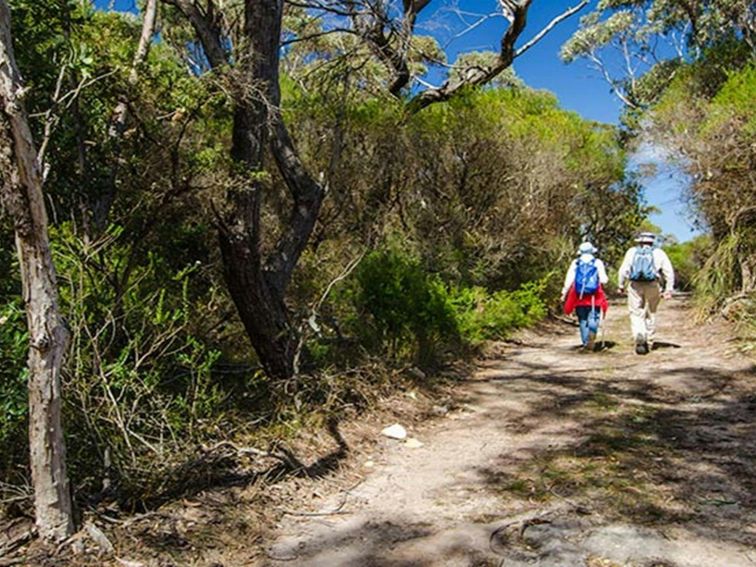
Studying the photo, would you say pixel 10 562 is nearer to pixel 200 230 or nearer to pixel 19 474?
pixel 19 474

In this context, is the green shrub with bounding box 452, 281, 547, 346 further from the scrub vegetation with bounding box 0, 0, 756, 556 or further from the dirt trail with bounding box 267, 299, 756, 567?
the dirt trail with bounding box 267, 299, 756, 567

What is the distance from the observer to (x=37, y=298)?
2.91 meters

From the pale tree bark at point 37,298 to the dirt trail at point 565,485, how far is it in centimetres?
117

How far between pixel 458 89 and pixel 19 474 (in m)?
9.62

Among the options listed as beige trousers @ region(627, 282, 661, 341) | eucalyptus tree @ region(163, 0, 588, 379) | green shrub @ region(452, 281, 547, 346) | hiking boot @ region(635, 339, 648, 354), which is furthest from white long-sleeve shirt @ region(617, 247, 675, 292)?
eucalyptus tree @ region(163, 0, 588, 379)

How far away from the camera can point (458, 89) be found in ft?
37.0

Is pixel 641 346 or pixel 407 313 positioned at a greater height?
pixel 407 313

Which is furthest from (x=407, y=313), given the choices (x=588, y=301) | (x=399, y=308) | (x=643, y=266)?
(x=643, y=266)

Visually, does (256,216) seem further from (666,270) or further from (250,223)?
(666,270)

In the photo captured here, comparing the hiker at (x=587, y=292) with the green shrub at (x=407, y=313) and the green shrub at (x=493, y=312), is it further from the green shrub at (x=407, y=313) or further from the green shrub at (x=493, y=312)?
the green shrub at (x=407, y=313)

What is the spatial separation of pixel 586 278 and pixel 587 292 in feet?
0.70

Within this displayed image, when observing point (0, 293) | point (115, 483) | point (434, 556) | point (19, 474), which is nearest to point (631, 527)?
point (434, 556)

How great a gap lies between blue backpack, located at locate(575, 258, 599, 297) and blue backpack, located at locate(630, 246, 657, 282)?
0.60 metres

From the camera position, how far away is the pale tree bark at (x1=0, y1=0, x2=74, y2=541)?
274cm
